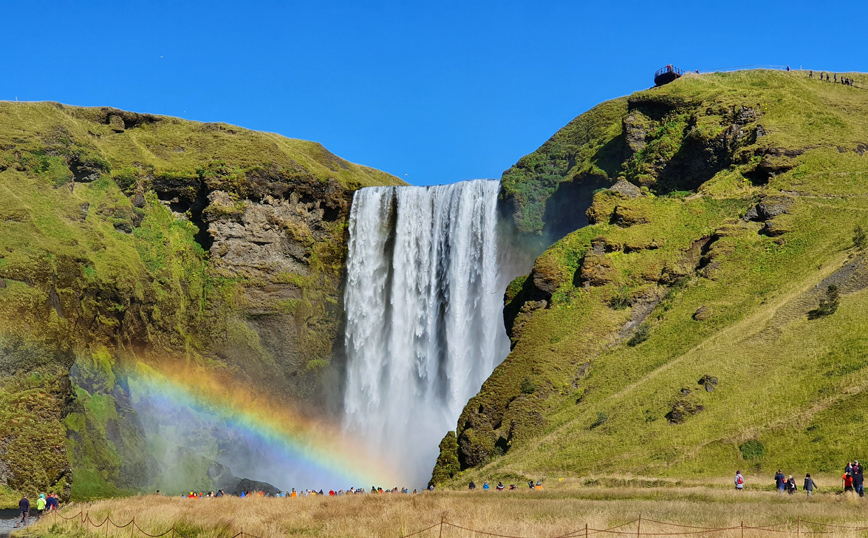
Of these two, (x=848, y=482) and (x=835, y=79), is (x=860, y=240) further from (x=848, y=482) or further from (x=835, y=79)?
(x=835, y=79)

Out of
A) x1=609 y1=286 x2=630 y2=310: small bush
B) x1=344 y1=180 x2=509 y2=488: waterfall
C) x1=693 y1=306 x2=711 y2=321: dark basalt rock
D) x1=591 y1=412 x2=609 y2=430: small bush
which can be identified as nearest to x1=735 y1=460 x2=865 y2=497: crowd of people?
x1=591 y1=412 x2=609 y2=430: small bush

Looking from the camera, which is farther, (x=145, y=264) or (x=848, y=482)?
(x=145, y=264)

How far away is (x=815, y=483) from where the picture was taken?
36.7 metres

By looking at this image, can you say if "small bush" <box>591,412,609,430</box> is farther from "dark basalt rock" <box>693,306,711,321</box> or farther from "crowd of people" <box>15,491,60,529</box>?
"crowd of people" <box>15,491,60,529</box>

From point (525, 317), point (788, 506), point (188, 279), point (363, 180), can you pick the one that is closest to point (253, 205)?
point (188, 279)

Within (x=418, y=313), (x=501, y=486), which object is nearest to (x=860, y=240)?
(x=501, y=486)

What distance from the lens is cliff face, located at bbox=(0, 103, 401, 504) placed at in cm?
6519

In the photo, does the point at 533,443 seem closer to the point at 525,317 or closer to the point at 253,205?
the point at 525,317

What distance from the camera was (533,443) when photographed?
174ft

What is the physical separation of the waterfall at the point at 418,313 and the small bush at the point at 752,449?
32.3 m

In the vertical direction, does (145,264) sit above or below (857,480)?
above

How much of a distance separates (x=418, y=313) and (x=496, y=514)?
5136 centimetres

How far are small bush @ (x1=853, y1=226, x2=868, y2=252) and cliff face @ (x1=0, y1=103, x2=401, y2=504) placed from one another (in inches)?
1841

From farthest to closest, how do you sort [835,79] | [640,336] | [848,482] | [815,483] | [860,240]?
[835,79]
[640,336]
[860,240]
[815,483]
[848,482]
